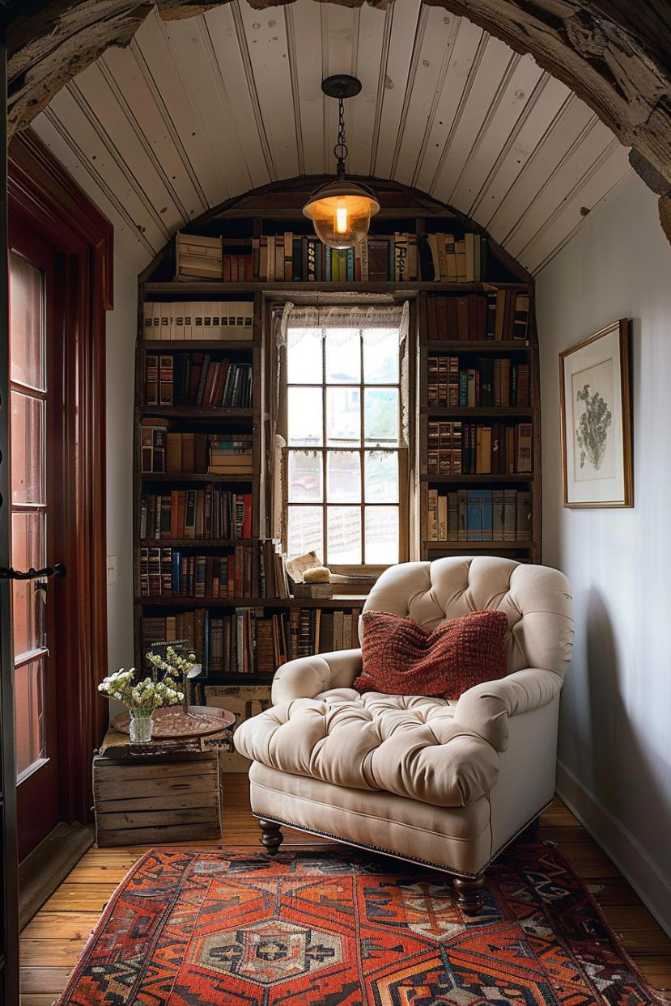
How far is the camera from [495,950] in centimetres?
224

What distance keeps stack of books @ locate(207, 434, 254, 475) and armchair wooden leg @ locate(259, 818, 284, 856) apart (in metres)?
1.67

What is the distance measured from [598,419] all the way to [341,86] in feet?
5.26

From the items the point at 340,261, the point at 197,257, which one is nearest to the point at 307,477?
the point at 340,261

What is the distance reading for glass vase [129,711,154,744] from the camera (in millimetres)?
3039

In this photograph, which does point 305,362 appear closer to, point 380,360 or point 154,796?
point 380,360

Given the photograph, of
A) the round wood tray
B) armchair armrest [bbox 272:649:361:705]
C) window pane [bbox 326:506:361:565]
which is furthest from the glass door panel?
window pane [bbox 326:506:361:565]

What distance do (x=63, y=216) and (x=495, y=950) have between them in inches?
107

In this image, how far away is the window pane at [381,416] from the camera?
4203mm

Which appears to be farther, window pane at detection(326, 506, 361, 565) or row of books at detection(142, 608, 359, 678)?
window pane at detection(326, 506, 361, 565)

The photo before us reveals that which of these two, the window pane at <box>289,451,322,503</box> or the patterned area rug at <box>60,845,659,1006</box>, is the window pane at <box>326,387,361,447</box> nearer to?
the window pane at <box>289,451,322,503</box>

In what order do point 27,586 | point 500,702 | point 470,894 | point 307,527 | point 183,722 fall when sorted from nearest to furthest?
1. point 470,894
2. point 500,702
3. point 27,586
4. point 183,722
5. point 307,527

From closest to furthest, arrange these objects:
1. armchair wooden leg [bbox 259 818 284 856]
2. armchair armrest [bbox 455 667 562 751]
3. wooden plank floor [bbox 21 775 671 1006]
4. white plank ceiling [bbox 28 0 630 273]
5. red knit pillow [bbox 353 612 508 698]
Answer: wooden plank floor [bbox 21 775 671 1006], armchair armrest [bbox 455 667 562 751], white plank ceiling [bbox 28 0 630 273], armchair wooden leg [bbox 259 818 284 856], red knit pillow [bbox 353 612 508 698]

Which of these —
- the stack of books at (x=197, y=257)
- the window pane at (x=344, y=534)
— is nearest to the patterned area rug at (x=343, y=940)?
the window pane at (x=344, y=534)

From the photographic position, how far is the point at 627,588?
9.25 ft
